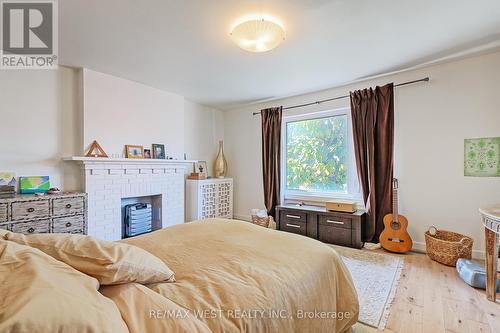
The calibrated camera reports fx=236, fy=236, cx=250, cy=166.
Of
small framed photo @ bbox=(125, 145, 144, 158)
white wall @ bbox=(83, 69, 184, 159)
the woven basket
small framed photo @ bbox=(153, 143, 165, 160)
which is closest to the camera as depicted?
the woven basket

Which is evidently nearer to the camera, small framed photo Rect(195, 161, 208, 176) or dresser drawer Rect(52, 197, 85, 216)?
dresser drawer Rect(52, 197, 85, 216)

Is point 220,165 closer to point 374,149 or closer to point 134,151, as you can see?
point 134,151

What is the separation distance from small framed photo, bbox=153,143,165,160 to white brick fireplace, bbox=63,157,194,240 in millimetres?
120

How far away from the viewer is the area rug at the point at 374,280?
179 centimetres

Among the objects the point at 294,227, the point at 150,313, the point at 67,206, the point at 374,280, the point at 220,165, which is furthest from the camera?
the point at 220,165

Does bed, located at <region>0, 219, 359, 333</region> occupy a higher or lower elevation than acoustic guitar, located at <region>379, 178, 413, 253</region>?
higher

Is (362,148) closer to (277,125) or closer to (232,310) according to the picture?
(277,125)

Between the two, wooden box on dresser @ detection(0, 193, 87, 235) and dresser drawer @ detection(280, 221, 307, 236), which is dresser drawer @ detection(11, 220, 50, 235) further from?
dresser drawer @ detection(280, 221, 307, 236)

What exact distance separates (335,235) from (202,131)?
317 cm

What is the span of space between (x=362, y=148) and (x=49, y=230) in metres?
3.98

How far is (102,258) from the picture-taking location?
85 cm

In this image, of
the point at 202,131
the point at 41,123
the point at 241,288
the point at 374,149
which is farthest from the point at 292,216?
the point at 41,123

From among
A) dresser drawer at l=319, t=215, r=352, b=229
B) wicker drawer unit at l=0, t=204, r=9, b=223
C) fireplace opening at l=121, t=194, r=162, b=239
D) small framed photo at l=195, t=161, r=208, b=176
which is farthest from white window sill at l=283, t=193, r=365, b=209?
wicker drawer unit at l=0, t=204, r=9, b=223

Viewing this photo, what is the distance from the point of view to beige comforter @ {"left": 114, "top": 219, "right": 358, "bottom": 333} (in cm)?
80
